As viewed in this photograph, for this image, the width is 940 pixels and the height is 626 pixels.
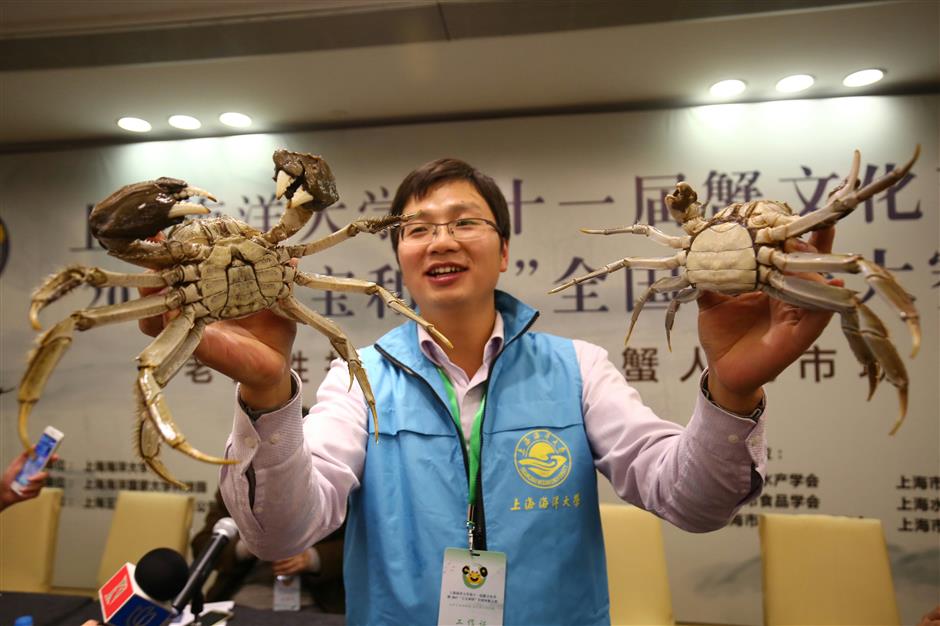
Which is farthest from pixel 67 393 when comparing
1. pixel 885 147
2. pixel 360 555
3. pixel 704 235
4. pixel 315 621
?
pixel 885 147

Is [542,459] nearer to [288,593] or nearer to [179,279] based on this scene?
[179,279]

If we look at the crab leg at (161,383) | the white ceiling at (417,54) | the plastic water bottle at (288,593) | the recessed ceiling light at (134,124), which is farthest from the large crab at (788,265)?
the recessed ceiling light at (134,124)

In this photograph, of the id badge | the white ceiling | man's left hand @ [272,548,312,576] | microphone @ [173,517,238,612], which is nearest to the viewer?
the id badge

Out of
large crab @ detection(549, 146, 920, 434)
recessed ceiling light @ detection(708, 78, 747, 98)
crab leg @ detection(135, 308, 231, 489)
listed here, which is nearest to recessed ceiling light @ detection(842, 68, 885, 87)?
recessed ceiling light @ detection(708, 78, 747, 98)

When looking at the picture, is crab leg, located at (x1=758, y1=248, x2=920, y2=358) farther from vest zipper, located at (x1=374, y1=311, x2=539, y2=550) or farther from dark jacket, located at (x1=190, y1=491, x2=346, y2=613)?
dark jacket, located at (x1=190, y1=491, x2=346, y2=613)

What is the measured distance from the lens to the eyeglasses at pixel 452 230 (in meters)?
1.49

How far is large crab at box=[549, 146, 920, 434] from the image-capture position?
3.06 feet

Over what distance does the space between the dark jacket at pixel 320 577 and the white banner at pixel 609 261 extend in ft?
3.66

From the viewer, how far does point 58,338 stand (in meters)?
0.93

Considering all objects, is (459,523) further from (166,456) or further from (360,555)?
(166,456)

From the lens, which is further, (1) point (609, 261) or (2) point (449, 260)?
(1) point (609, 261)

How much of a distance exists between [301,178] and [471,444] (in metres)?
0.78

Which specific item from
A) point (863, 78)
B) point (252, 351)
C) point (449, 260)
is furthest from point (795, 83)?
point (252, 351)

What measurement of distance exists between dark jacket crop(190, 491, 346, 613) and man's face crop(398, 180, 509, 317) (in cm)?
132
